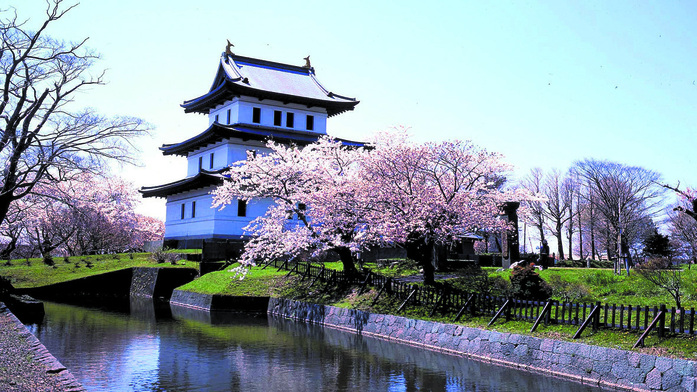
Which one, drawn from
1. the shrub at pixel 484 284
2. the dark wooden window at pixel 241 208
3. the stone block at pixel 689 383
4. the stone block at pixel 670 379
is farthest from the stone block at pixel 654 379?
the dark wooden window at pixel 241 208

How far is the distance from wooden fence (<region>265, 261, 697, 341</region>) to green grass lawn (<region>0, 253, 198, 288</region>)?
2043cm

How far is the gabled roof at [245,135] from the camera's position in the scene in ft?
154

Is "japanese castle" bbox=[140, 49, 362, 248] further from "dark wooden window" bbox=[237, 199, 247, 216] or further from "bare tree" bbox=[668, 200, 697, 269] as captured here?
"bare tree" bbox=[668, 200, 697, 269]

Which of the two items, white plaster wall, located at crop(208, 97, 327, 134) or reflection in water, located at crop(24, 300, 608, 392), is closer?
reflection in water, located at crop(24, 300, 608, 392)

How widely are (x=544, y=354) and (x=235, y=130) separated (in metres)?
35.5

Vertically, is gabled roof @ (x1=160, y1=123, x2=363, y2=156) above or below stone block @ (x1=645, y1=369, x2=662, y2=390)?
above

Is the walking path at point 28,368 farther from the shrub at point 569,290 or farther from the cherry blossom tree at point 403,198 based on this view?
the shrub at point 569,290

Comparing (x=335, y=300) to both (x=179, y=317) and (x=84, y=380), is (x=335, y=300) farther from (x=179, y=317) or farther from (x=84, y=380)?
(x=84, y=380)

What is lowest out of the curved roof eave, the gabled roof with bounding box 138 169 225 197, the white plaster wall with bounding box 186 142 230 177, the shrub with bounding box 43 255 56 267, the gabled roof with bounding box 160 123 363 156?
the shrub with bounding box 43 255 56 267

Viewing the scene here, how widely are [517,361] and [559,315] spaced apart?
245 centimetres

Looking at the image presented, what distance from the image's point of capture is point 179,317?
27391mm

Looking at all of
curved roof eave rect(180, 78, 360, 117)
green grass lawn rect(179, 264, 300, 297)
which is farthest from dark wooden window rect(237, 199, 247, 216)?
green grass lawn rect(179, 264, 300, 297)

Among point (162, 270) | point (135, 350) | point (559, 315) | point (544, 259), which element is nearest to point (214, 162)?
point (162, 270)

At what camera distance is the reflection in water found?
13375mm
